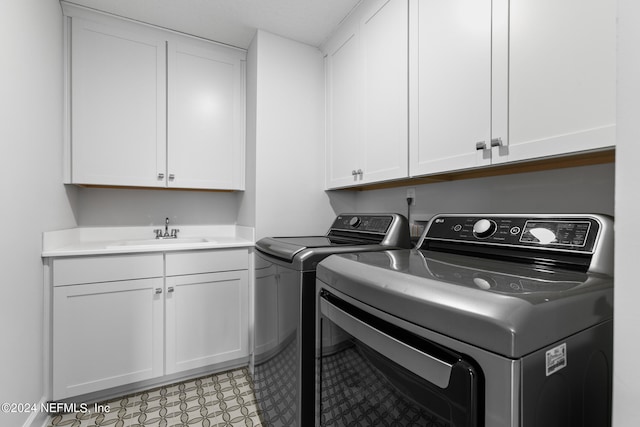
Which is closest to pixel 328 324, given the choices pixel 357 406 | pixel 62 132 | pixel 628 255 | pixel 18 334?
pixel 357 406

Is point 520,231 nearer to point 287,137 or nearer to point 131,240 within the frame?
point 287,137

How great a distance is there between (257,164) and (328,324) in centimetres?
142

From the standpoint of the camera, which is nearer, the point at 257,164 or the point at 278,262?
the point at 278,262

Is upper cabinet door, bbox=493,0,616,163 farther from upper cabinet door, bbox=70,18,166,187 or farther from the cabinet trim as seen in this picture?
upper cabinet door, bbox=70,18,166,187

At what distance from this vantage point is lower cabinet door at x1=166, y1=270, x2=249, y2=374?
1944 mm

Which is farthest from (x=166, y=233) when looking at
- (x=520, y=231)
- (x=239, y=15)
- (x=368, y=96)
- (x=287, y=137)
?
(x=520, y=231)

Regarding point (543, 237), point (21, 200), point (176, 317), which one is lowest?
point (176, 317)

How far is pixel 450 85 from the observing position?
1.26 metres

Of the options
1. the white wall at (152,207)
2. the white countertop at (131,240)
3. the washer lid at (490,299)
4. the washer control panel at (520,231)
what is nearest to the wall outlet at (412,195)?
the washer control panel at (520,231)

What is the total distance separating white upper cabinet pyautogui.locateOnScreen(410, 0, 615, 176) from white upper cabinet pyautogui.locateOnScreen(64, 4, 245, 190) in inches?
62.6

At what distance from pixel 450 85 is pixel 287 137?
1246 millimetres

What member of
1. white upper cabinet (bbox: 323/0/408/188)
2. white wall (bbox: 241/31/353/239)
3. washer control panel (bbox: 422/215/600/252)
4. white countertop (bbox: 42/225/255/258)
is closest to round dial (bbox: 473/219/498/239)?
washer control panel (bbox: 422/215/600/252)

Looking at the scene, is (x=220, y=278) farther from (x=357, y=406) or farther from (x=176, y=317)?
(x=357, y=406)

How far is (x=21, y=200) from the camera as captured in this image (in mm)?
1363
